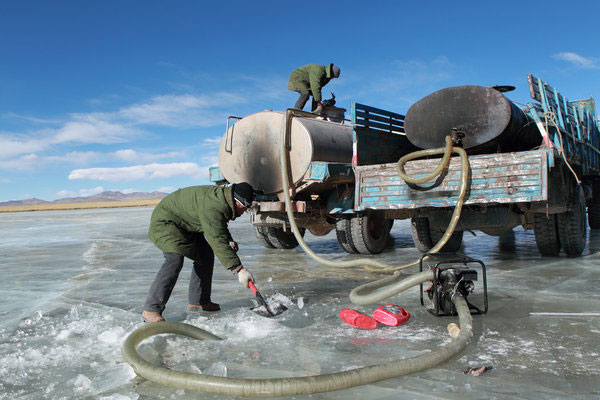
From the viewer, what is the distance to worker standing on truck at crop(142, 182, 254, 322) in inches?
154

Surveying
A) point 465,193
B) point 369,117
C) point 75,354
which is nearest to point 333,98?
point 369,117

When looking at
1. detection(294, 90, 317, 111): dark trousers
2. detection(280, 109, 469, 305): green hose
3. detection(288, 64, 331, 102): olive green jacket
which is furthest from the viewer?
detection(294, 90, 317, 111): dark trousers

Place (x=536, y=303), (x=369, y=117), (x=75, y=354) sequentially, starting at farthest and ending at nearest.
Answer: (x=369, y=117), (x=536, y=303), (x=75, y=354)

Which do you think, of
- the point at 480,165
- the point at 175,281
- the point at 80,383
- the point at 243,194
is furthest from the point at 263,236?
the point at 80,383

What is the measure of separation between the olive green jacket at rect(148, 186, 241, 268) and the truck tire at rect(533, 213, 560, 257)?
4.61m

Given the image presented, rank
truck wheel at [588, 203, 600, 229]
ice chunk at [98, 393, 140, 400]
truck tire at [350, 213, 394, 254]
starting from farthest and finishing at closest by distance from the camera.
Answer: truck wheel at [588, 203, 600, 229] < truck tire at [350, 213, 394, 254] < ice chunk at [98, 393, 140, 400]

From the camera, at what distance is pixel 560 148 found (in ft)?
17.8

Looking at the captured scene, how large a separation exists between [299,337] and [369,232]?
440 cm

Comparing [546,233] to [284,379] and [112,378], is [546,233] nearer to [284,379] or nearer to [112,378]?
[284,379]

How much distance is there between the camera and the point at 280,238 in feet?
29.2

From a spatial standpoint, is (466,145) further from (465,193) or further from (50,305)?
(50,305)

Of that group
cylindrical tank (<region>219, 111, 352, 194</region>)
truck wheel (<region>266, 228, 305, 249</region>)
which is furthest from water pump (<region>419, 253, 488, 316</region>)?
truck wheel (<region>266, 228, 305, 249</region>)

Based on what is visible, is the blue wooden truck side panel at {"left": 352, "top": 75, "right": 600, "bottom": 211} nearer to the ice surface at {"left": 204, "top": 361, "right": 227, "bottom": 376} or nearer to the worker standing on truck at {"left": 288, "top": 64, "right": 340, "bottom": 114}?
the worker standing on truck at {"left": 288, "top": 64, "right": 340, "bottom": 114}

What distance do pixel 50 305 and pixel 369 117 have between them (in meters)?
4.46
